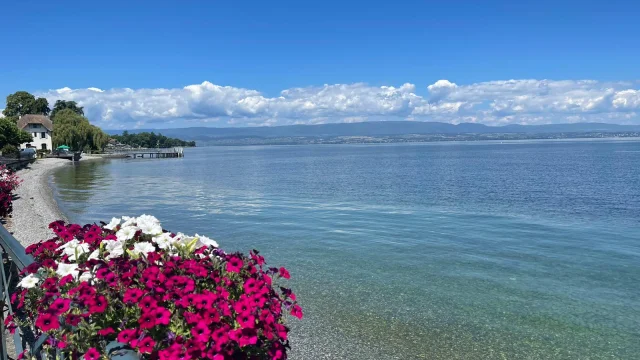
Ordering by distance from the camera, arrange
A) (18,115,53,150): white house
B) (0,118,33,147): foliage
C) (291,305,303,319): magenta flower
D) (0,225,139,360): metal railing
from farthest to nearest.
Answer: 1. (18,115,53,150): white house
2. (0,118,33,147): foliage
3. (291,305,303,319): magenta flower
4. (0,225,139,360): metal railing

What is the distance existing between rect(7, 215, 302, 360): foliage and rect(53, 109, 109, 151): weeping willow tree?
397 feet

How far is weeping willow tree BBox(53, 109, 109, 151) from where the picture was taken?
367 ft

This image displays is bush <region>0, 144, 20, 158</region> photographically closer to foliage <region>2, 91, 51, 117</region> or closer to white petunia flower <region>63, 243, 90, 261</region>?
foliage <region>2, 91, 51, 117</region>

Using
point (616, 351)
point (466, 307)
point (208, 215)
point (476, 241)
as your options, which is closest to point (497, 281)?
point (466, 307)

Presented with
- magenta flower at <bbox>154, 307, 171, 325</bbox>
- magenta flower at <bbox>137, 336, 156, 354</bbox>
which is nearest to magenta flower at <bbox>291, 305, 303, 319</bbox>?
magenta flower at <bbox>154, 307, 171, 325</bbox>

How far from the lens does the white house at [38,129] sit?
109106mm

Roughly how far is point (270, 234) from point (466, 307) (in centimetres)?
1098

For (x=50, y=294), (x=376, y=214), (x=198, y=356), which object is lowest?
(x=376, y=214)

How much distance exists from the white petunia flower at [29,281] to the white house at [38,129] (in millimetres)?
120483

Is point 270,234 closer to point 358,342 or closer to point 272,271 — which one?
point 358,342

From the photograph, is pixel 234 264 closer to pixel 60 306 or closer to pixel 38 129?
pixel 60 306

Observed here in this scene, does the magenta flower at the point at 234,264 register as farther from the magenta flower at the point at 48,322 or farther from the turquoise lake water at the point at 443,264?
the turquoise lake water at the point at 443,264

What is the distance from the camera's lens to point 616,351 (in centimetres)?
926

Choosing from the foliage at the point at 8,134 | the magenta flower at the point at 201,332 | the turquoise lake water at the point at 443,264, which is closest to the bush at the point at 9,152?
the foliage at the point at 8,134
